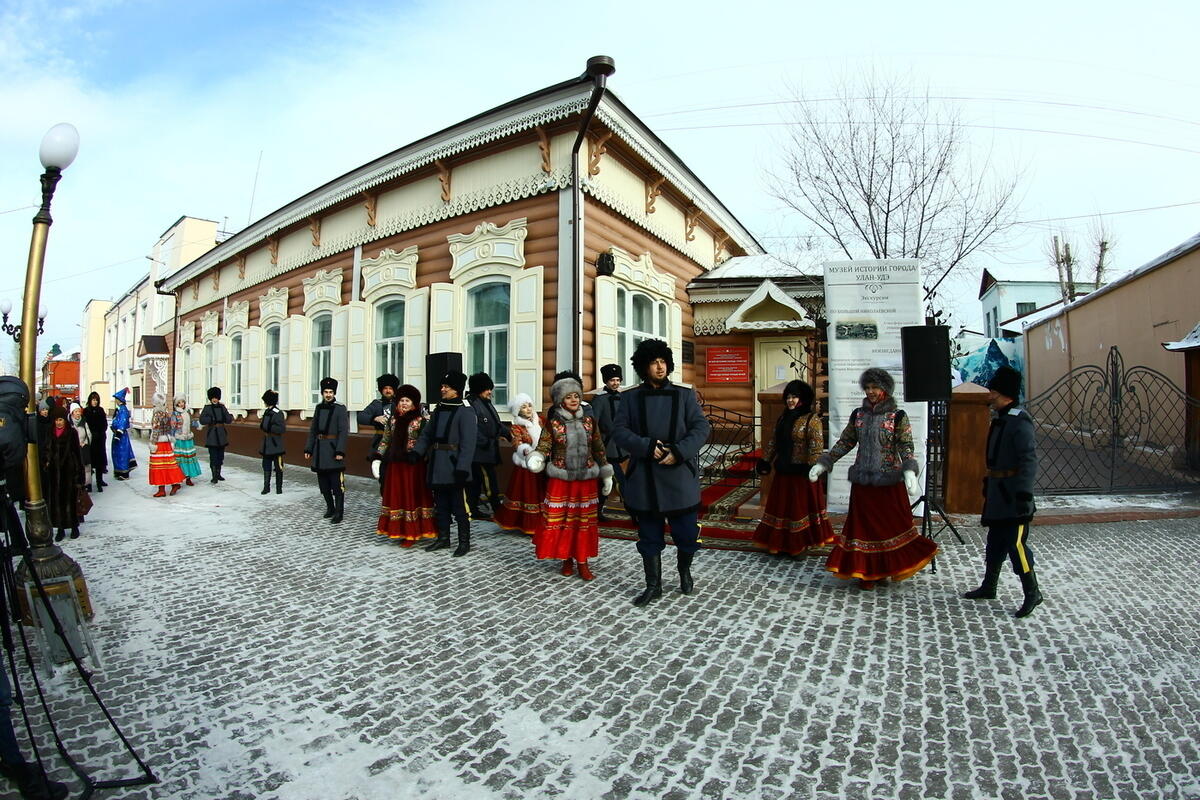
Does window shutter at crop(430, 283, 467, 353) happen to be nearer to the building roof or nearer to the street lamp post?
the building roof

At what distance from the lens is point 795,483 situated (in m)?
5.52

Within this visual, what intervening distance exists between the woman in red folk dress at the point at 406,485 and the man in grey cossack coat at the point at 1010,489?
4867 millimetres

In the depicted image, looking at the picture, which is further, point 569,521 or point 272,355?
point 272,355

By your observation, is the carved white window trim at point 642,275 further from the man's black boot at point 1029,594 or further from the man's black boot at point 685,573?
the man's black boot at point 1029,594

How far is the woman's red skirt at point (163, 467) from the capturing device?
955 cm

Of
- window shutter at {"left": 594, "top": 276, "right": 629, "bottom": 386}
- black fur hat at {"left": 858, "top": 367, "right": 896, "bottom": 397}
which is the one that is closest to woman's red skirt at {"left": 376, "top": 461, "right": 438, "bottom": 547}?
window shutter at {"left": 594, "top": 276, "right": 629, "bottom": 386}

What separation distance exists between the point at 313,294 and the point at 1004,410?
12133 millimetres

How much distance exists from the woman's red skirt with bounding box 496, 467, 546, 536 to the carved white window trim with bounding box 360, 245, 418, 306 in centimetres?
502

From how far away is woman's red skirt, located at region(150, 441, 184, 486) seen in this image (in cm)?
955

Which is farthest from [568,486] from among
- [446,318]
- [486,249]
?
[446,318]

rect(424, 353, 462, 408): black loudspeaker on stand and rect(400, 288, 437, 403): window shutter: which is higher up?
rect(400, 288, 437, 403): window shutter

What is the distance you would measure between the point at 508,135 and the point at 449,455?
5.10 metres

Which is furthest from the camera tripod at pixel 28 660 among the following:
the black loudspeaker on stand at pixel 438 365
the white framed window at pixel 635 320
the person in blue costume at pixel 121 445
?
the person in blue costume at pixel 121 445

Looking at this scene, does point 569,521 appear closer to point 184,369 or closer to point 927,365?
point 927,365
